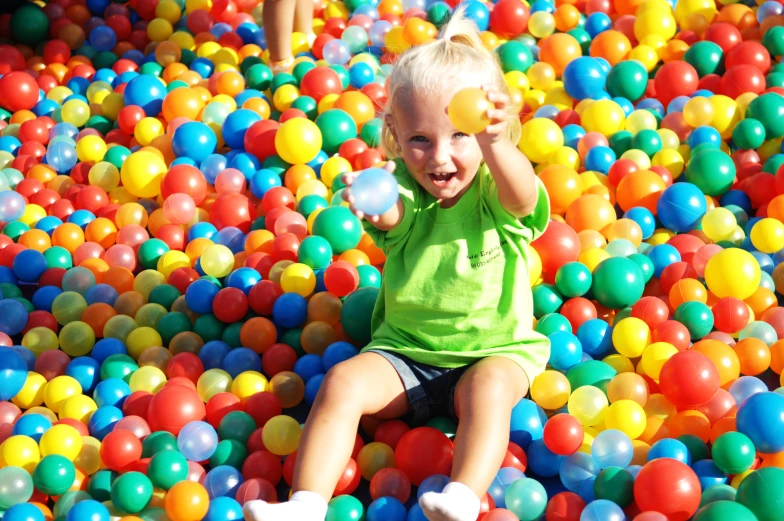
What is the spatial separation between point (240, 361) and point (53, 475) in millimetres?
636

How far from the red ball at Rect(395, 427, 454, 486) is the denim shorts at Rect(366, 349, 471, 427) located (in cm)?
11

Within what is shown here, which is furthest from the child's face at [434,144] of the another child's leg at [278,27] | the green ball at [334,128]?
the another child's leg at [278,27]

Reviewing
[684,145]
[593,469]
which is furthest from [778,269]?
[593,469]

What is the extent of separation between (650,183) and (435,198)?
1.05 metres

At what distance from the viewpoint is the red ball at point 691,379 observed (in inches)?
87.9

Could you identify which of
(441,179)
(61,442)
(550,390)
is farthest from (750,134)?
(61,442)

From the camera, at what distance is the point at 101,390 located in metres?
2.48

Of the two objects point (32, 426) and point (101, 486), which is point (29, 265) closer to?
point (32, 426)

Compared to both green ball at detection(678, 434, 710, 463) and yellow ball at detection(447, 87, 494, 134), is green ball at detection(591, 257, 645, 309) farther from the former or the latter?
yellow ball at detection(447, 87, 494, 134)

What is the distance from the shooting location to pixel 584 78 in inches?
140

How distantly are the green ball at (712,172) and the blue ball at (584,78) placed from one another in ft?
1.97

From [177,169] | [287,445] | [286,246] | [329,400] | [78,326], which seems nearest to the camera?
[329,400]

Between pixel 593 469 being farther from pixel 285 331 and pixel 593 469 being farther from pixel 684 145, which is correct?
pixel 684 145

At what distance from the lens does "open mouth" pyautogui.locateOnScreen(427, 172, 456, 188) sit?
7.18 ft
